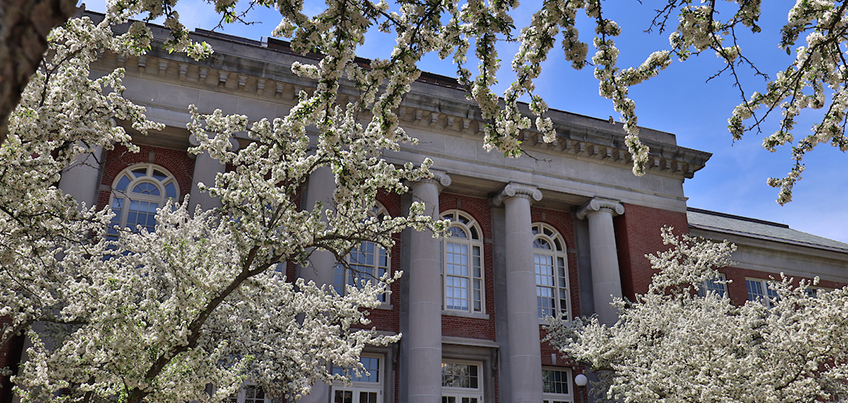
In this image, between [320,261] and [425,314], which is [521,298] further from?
[320,261]

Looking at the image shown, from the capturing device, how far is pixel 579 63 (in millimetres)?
Result: 7148

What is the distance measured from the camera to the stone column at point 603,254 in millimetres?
22828

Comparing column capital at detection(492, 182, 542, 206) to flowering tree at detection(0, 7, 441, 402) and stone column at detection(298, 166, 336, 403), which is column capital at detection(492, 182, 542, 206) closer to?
stone column at detection(298, 166, 336, 403)

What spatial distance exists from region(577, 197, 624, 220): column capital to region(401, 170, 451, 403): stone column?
6521 millimetres

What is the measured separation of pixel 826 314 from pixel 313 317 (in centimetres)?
1332

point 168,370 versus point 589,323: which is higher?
point 589,323

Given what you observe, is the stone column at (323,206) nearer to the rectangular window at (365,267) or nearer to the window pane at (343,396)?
the rectangular window at (365,267)

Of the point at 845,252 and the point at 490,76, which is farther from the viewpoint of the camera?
the point at 845,252

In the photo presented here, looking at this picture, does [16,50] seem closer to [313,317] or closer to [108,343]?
[108,343]

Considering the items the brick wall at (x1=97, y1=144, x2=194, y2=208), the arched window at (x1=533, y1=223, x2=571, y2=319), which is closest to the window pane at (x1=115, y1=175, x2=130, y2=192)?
the brick wall at (x1=97, y1=144, x2=194, y2=208)

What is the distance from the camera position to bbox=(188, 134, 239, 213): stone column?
1906cm

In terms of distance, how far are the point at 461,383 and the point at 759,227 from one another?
22.8 m

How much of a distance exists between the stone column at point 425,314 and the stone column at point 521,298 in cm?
263

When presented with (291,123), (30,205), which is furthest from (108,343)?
(291,123)
